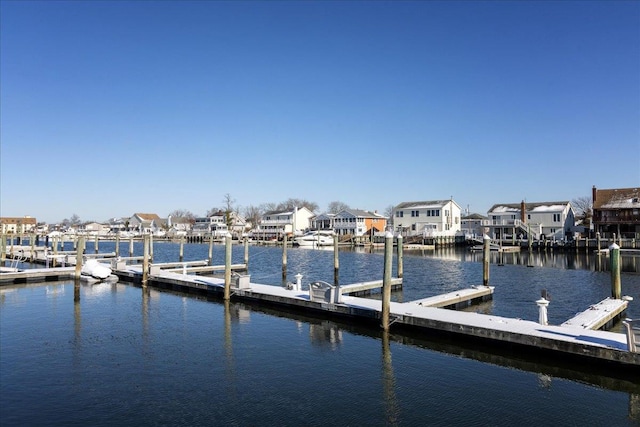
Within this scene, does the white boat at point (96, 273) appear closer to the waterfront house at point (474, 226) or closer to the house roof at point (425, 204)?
the house roof at point (425, 204)

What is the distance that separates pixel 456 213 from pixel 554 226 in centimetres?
1638

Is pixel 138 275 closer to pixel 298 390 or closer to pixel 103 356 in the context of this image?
pixel 103 356

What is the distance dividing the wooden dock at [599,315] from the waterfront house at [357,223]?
7175 cm

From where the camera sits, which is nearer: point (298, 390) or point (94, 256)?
point (298, 390)

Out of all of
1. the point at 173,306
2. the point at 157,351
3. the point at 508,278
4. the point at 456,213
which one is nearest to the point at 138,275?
the point at 173,306

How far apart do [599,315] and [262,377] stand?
519 inches

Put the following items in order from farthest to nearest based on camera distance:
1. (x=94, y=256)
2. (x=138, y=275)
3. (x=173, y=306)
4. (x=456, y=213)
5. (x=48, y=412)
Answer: (x=456, y=213), (x=94, y=256), (x=138, y=275), (x=173, y=306), (x=48, y=412)

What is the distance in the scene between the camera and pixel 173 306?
2372cm

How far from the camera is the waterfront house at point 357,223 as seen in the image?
94.3m

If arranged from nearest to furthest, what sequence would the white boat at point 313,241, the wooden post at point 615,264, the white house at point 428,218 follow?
1. the wooden post at point 615,264
2. the white house at point 428,218
3. the white boat at point 313,241

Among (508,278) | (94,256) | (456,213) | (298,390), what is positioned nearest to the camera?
(298,390)

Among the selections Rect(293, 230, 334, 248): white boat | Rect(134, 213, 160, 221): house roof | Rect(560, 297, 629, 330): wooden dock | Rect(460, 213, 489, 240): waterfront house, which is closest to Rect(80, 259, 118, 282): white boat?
Rect(560, 297, 629, 330): wooden dock

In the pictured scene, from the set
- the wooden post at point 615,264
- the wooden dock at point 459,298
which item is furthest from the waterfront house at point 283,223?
the wooden post at point 615,264

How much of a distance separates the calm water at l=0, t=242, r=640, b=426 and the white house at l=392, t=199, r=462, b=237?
59606mm
